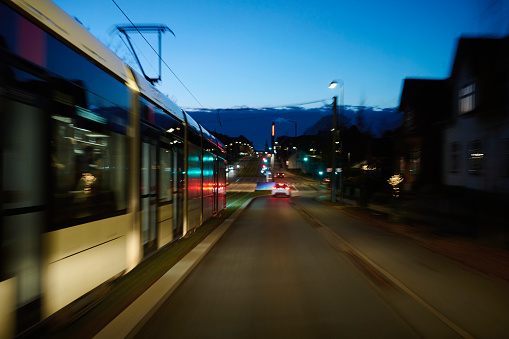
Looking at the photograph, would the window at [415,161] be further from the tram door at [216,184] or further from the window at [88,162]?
the window at [88,162]

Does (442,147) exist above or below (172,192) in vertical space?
above

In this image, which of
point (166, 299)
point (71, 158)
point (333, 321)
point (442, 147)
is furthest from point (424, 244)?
point (442, 147)

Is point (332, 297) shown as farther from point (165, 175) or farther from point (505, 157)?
→ point (505, 157)

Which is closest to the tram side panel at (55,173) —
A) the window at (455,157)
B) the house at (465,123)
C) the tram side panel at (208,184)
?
the tram side panel at (208,184)

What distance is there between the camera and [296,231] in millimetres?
14133

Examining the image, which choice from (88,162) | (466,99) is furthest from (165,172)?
(466,99)

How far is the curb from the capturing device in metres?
4.39

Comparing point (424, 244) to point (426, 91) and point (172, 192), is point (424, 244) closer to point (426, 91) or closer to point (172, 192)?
point (172, 192)

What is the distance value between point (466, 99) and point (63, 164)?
20.5 m

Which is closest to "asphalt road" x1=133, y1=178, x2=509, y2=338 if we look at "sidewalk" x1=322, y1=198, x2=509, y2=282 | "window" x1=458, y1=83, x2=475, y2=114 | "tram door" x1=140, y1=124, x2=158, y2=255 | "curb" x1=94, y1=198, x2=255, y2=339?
"curb" x1=94, y1=198, x2=255, y2=339

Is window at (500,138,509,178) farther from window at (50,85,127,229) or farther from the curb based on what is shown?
window at (50,85,127,229)

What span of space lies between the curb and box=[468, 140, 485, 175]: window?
15258mm

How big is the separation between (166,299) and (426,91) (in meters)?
26.1

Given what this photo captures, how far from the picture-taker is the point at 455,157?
21.2 metres
